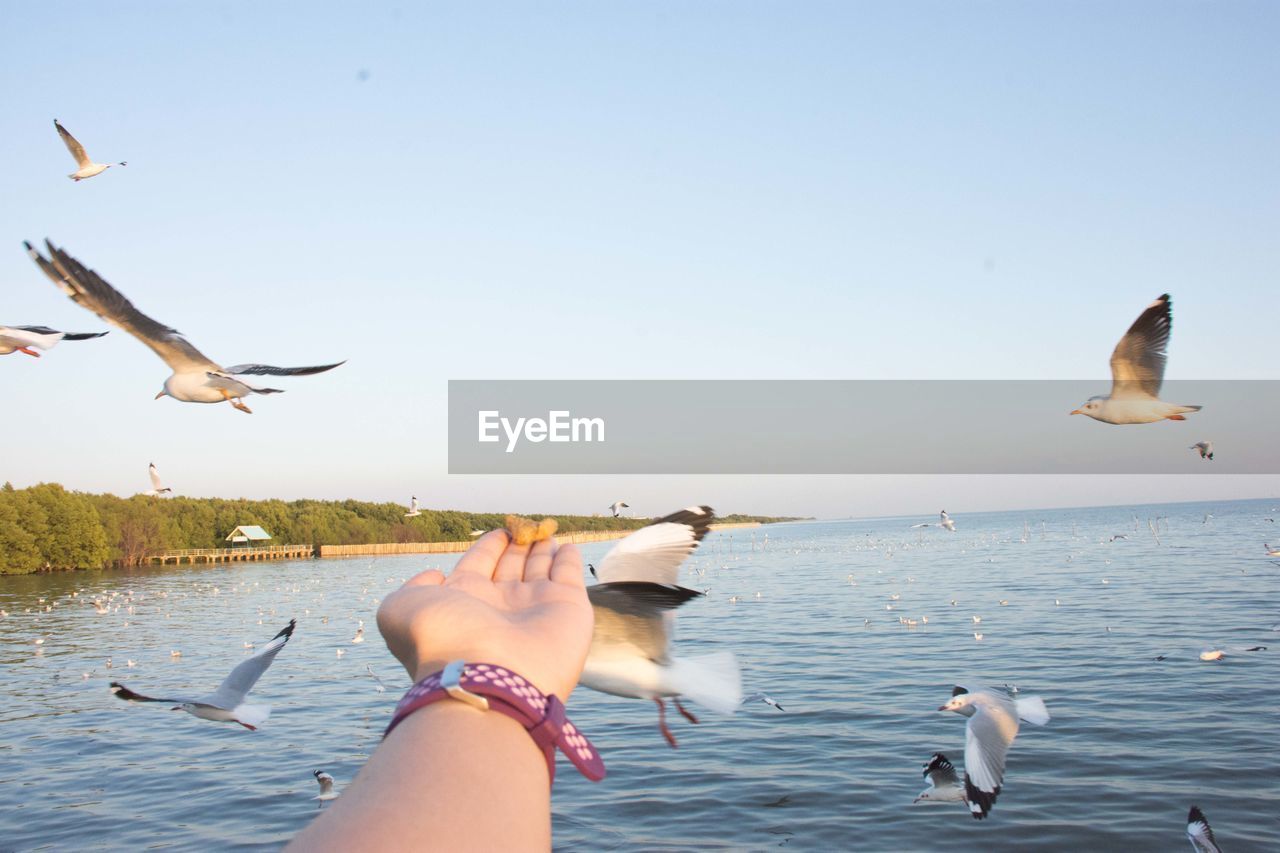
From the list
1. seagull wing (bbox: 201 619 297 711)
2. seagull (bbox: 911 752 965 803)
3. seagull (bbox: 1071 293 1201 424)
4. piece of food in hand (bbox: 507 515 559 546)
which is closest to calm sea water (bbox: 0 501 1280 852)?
seagull (bbox: 911 752 965 803)

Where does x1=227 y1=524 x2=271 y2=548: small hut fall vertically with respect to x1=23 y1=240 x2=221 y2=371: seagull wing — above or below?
below

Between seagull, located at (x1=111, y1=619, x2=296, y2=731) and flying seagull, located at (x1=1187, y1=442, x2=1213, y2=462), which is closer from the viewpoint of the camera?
seagull, located at (x1=111, y1=619, x2=296, y2=731)

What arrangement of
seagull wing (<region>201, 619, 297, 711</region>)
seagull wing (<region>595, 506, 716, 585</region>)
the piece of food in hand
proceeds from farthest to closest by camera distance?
1. seagull wing (<region>201, 619, 297, 711</region>)
2. seagull wing (<region>595, 506, 716, 585</region>)
3. the piece of food in hand

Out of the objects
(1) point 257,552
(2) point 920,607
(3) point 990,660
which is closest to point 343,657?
(3) point 990,660

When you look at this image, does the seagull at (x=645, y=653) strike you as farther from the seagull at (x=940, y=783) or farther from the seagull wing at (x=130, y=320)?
the seagull at (x=940, y=783)

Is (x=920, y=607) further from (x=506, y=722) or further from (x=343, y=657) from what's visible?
(x=506, y=722)

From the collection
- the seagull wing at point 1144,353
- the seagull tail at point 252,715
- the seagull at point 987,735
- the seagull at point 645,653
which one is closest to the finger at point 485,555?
the seagull at point 645,653

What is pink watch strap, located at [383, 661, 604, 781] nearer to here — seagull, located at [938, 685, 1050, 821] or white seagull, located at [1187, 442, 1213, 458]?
seagull, located at [938, 685, 1050, 821]

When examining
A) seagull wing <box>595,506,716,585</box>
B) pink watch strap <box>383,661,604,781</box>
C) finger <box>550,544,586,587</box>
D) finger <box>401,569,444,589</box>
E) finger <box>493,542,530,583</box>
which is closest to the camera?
pink watch strap <box>383,661,604,781</box>

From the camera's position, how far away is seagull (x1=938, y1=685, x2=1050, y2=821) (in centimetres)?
615

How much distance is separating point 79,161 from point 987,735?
954 cm

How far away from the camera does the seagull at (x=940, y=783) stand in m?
8.64

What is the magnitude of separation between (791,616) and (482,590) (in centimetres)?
2353

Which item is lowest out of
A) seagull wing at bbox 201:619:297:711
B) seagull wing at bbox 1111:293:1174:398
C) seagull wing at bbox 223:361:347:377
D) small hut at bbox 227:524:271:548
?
small hut at bbox 227:524:271:548
